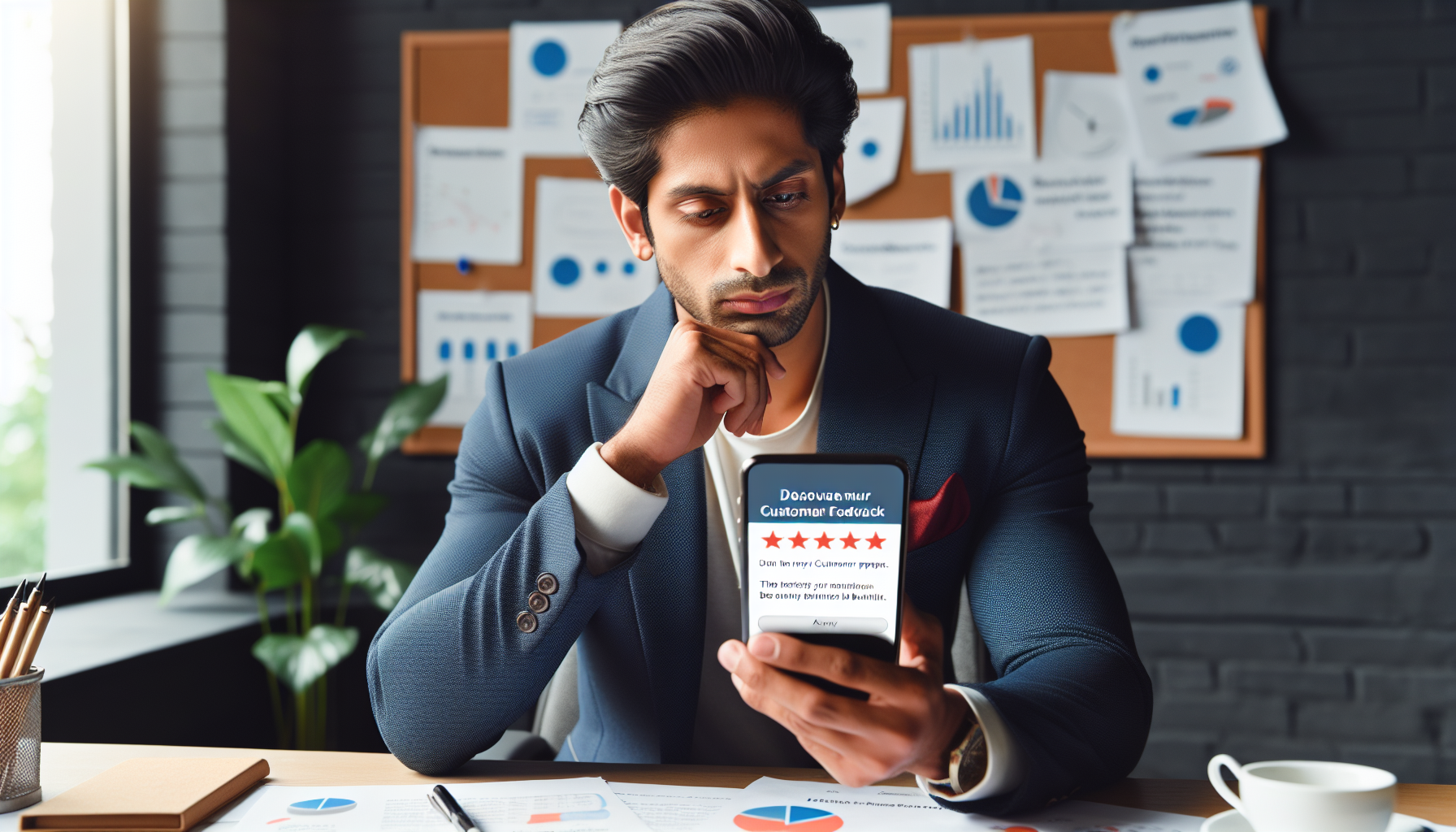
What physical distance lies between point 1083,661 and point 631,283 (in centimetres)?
168

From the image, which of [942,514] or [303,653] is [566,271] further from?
[942,514]

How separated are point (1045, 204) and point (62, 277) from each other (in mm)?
2177

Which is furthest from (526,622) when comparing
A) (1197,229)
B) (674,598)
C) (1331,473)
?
(1331,473)

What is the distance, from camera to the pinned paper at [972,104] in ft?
7.82

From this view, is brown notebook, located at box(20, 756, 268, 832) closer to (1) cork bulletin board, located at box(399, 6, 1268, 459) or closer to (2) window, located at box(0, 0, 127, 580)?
(2) window, located at box(0, 0, 127, 580)

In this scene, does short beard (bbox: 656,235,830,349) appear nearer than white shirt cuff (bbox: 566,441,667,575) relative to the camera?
No

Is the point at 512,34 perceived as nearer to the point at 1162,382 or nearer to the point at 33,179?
the point at 33,179

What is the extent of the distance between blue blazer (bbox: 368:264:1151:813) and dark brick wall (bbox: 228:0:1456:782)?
130 centimetres

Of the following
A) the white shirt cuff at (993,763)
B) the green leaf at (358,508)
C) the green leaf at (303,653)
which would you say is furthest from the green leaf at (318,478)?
the white shirt cuff at (993,763)

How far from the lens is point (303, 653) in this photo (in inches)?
77.7

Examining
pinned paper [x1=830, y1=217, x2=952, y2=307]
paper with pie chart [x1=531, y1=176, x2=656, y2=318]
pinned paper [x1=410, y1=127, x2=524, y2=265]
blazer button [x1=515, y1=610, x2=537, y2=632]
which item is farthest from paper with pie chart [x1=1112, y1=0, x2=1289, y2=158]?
blazer button [x1=515, y1=610, x2=537, y2=632]

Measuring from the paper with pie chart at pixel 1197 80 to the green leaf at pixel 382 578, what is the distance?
1881 millimetres

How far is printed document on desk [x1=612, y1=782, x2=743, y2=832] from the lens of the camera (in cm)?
87

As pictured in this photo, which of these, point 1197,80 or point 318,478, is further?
point 1197,80
